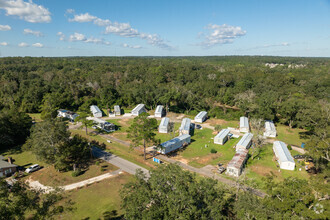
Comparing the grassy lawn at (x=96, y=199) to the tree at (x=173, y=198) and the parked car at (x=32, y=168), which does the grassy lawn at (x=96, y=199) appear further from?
the parked car at (x=32, y=168)

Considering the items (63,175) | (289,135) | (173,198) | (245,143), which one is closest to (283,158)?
(245,143)

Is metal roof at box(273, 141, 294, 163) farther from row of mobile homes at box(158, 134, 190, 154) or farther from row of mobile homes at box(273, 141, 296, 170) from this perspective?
row of mobile homes at box(158, 134, 190, 154)

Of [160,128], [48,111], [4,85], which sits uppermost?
[4,85]

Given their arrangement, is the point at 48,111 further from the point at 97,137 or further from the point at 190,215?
the point at 190,215

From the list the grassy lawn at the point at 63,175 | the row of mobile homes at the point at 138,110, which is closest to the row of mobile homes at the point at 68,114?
the row of mobile homes at the point at 138,110

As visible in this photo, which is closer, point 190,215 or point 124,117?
point 190,215

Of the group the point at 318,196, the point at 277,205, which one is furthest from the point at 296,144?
the point at 277,205
